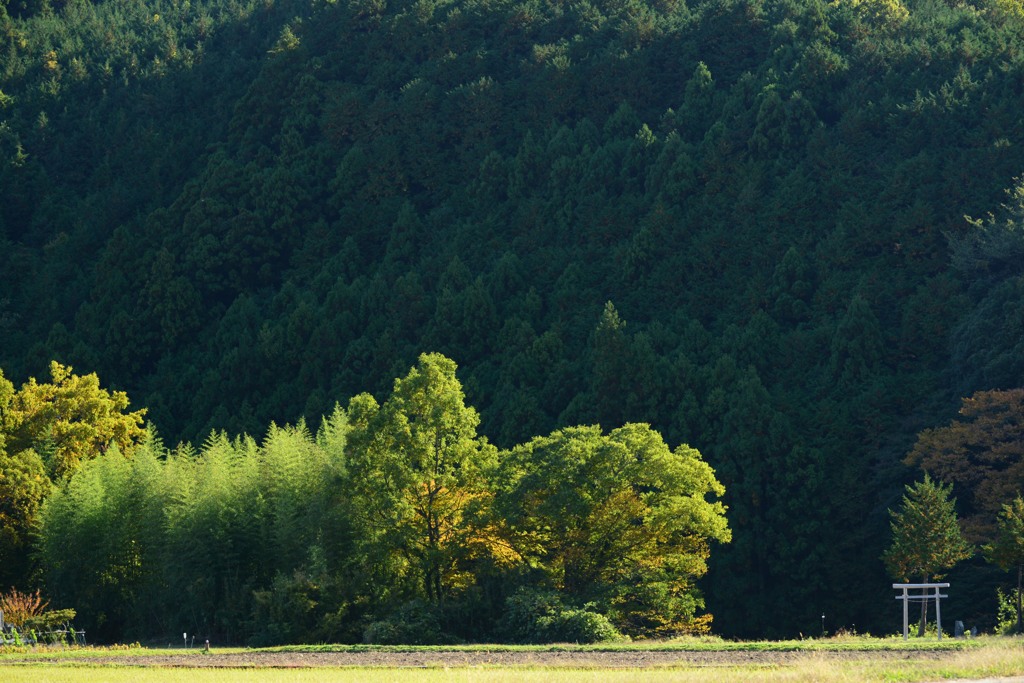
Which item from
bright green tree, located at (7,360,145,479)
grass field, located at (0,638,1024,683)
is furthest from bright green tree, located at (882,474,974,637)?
bright green tree, located at (7,360,145,479)

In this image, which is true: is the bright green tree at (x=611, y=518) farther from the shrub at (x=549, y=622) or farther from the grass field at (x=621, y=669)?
the grass field at (x=621, y=669)

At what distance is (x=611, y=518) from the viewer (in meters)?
39.8

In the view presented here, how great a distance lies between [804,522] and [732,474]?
3.20m

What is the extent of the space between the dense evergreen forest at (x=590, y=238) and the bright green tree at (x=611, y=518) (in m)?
9.26

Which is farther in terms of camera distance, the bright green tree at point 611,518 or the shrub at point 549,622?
the bright green tree at point 611,518

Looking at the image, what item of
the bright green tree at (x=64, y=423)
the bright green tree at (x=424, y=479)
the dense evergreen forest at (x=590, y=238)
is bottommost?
the bright green tree at (x=424, y=479)

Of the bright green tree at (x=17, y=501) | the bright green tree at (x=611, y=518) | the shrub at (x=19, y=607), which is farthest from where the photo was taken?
the bright green tree at (x=17, y=501)

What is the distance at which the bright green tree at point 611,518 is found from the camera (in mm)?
39500

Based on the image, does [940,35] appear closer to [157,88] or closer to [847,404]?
[847,404]

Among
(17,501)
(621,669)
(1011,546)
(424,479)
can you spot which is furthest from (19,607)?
(1011,546)

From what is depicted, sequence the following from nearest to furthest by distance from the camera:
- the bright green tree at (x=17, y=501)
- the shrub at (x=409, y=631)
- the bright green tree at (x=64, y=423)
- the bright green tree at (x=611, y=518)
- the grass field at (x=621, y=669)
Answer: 1. the grass field at (x=621, y=669)
2. the shrub at (x=409, y=631)
3. the bright green tree at (x=611, y=518)
4. the bright green tree at (x=17, y=501)
5. the bright green tree at (x=64, y=423)

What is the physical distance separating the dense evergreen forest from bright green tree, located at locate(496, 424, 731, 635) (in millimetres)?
9263

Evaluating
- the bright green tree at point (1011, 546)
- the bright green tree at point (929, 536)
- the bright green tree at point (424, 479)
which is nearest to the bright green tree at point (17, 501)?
the bright green tree at point (424, 479)

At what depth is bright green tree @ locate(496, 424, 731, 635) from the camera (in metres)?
39.5
